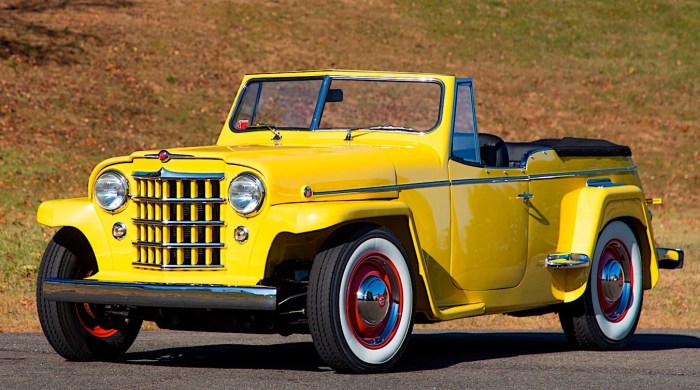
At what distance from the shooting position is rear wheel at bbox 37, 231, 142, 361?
830 cm

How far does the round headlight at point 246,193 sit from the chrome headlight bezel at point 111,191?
0.76 m

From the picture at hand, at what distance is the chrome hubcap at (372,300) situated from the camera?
25.4 ft

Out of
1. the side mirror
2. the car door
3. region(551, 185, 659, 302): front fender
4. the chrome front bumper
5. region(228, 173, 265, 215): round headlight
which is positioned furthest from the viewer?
region(551, 185, 659, 302): front fender

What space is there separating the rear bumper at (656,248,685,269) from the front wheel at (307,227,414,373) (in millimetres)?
3348

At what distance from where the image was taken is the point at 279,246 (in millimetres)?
7836

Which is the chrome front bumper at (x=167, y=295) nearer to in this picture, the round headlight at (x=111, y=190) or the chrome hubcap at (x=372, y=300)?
the round headlight at (x=111, y=190)

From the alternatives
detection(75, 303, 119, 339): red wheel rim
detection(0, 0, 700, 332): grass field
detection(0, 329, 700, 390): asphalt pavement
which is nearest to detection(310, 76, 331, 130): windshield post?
detection(0, 329, 700, 390): asphalt pavement

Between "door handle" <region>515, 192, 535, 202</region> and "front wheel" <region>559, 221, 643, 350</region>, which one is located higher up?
"door handle" <region>515, 192, 535, 202</region>

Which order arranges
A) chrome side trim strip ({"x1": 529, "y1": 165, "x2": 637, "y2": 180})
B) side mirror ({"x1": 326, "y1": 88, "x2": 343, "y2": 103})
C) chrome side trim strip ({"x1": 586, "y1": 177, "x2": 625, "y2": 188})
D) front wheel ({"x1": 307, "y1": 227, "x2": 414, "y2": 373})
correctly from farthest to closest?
chrome side trim strip ({"x1": 586, "y1": 177, "x2": 625, "y2": 188}) → chrome side trim strip ({"x1": 529, "y1": 165, "x2": 637, "y2": 180}) → side mirror ({"x1": 326, "y1": 88, "x2": 343, "y2": 103}) → front wheel ({"x1": 307, "y1": 227, "x2": 414, "y2": 373})

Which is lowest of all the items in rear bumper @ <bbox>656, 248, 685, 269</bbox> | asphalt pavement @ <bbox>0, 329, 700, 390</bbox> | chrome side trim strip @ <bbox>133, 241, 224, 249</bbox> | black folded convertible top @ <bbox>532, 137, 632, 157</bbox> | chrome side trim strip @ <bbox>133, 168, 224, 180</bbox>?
asphalt pavement @ <bbox>0, 329, 700, 390</bbox>

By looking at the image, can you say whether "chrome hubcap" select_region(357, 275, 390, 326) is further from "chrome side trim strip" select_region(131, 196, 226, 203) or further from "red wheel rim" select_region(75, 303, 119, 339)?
A: "red wheel rim" select_region(75, 303, 119, 339)

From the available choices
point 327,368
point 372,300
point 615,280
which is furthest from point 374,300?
point 615,280

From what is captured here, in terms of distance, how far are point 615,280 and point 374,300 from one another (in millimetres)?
2879

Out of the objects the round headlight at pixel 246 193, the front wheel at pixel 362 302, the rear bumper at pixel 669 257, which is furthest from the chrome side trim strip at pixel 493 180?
the rear bumper at pixel 669 257
